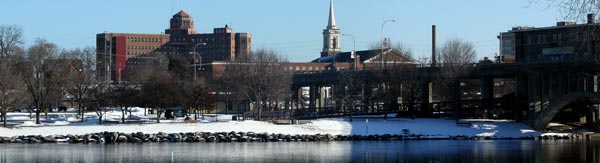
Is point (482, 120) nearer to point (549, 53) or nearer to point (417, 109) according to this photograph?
point (417, 109)

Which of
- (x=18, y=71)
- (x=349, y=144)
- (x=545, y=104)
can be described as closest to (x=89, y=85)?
(x=18, y=71)

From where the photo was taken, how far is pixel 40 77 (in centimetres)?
10062

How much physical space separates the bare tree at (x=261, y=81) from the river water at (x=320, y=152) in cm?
3455

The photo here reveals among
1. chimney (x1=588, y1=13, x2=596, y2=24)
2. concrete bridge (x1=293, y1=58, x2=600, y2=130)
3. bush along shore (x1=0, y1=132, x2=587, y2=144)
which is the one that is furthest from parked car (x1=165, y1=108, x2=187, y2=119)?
chimney (x1=588, y1=13, x2=596, y2=24)

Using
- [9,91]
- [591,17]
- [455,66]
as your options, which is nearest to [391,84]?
[455,66]

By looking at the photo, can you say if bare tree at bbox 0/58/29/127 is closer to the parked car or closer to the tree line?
the tree line

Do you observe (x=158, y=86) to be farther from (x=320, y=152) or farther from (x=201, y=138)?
(x=320, y=152)

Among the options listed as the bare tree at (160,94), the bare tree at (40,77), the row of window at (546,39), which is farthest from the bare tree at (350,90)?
the bare tree at (40,77)

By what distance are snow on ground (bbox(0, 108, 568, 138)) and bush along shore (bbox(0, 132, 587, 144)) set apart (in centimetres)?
216

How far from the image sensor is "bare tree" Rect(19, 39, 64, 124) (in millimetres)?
98125

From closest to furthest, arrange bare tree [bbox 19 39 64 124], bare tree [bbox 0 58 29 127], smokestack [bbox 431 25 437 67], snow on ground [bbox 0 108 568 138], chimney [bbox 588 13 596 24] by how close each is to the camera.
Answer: chimney [bbox 588 13 596 24]
snow on ground [bbox 0 108 568 138]
bare tree [bbox 0 58 29 127]
bare tree [bbox 19 39 64 124]
smokestack [bbox 431 25 437 67]

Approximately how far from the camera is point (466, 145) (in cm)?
7688

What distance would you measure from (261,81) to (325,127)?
26.0 metres

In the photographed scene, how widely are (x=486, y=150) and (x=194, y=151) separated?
19129 millimetres
